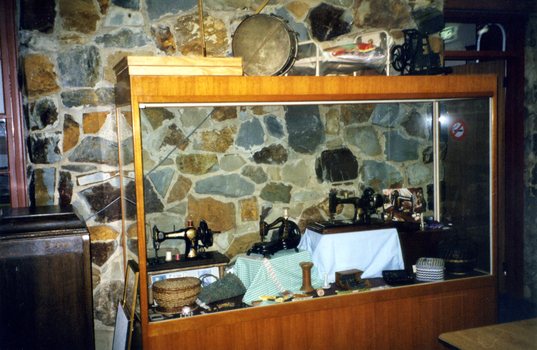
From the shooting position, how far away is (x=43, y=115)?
111 inches

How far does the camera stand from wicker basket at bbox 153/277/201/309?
93.7 inches

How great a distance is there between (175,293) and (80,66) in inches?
66.1

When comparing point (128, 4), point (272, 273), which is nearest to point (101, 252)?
point (272, 273)

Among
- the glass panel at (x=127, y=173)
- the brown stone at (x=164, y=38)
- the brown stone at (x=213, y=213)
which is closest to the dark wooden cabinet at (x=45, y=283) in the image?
the glass panel at (x=127, y=173)

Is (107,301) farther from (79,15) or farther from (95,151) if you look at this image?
(79,15)

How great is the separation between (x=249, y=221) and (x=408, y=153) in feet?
4.88

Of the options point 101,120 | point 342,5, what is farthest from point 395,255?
point 101,120

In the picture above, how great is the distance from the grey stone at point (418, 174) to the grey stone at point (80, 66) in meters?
2.58

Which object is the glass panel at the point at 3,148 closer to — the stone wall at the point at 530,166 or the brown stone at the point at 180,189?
the brown stone at the point at 180,189

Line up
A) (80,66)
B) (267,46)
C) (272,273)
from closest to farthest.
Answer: (267,46), (272,273), (80,66)

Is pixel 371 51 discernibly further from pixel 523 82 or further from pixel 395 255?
pixel 523 82

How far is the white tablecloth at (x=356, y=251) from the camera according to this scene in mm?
2938

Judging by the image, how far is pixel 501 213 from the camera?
4.31 m

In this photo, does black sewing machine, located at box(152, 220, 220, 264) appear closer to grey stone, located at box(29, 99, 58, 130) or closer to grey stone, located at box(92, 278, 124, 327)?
grey stone, located at box(92, 278, 124, 327)
